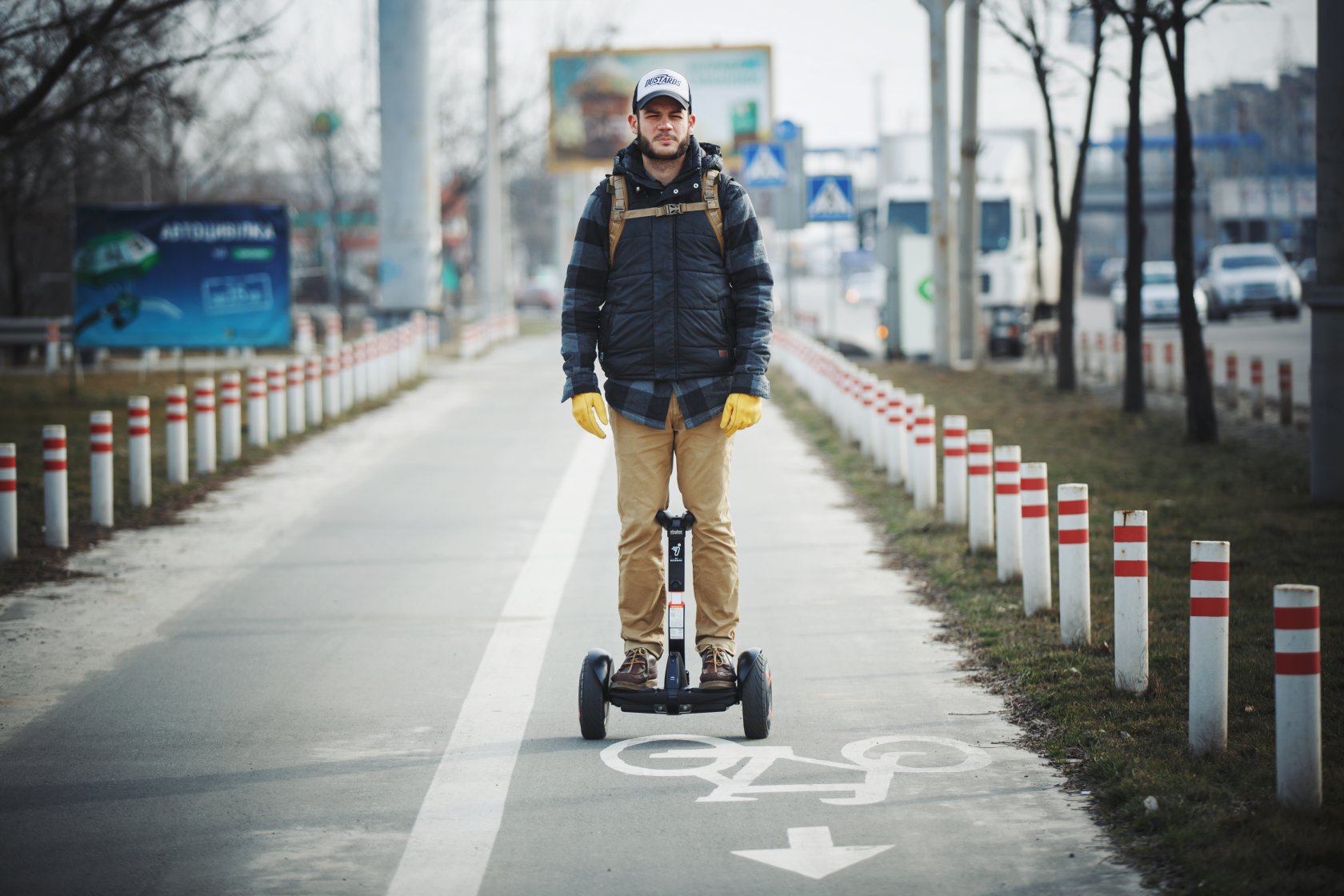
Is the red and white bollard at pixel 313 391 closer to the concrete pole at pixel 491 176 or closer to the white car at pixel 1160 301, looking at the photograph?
the concrete pole at pixel 491 176

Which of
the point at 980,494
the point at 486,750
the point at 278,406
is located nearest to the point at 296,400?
the point at 278,406

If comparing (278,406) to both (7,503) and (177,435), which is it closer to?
(177,435)

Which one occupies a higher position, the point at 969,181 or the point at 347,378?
the point at 969,181

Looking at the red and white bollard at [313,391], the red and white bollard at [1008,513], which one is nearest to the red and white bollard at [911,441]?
the red and white bollard at [1008,513]

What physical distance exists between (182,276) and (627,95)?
3008 centimetres

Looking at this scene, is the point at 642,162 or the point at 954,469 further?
the point at 954,469

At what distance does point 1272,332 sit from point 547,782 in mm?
39267

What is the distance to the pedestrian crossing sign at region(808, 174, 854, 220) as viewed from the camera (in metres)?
30.3

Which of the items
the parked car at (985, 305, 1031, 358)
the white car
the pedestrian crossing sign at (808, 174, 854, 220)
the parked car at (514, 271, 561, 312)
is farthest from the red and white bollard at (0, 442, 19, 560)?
the parked car at (514, 271, 561, 312)

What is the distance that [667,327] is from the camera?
6.60 m

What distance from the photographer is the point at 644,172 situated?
6.59 metres

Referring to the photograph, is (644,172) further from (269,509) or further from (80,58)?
(80,58)

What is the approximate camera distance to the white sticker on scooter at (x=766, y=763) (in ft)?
20.0

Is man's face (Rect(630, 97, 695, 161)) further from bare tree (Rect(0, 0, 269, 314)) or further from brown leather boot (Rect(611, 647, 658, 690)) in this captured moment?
bare tree (Rect(0, 0, 269, 314))
